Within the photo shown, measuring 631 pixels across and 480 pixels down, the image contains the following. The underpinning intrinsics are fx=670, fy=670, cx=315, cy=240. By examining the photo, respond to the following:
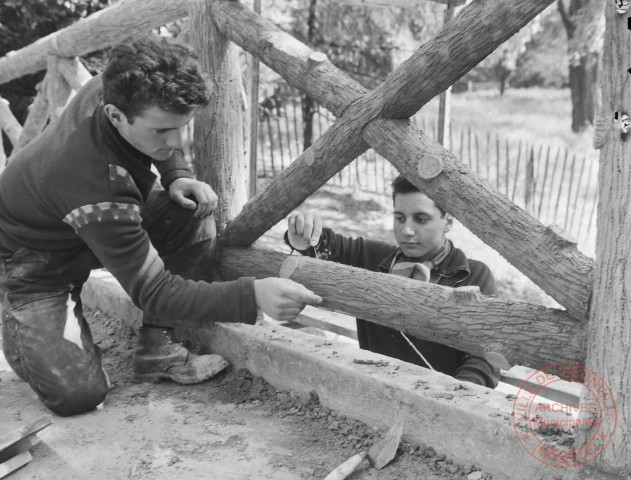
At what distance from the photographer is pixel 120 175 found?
2486 millimetres

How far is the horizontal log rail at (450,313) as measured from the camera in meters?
2.14

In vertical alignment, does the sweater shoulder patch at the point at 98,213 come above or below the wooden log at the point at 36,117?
below

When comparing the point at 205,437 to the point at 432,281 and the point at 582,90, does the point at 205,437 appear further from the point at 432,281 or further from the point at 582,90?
the point at 582,90

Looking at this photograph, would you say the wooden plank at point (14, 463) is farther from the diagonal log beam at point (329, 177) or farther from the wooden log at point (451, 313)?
the diagonal log beam at point (329, 177)

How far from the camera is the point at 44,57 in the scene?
194 inches

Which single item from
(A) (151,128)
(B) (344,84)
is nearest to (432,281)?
(B) (344,84)

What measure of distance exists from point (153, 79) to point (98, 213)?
52 cm

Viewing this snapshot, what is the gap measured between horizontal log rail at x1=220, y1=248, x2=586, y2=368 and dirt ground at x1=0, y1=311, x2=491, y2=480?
15.9 inches

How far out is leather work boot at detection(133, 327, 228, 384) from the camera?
9.86ft

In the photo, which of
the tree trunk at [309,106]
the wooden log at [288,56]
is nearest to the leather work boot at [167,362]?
the wooden log at [288,56]

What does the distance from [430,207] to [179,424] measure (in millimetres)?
1514

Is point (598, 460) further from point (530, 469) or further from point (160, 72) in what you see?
point (160, 72)

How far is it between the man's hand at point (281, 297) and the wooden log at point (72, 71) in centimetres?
296

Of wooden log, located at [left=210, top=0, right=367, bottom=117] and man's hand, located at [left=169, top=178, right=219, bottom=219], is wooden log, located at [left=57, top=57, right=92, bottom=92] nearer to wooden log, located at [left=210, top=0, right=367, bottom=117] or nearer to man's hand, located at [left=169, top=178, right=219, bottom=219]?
wooden log, located at [left=210, top=0, right=367, bottom=117]
